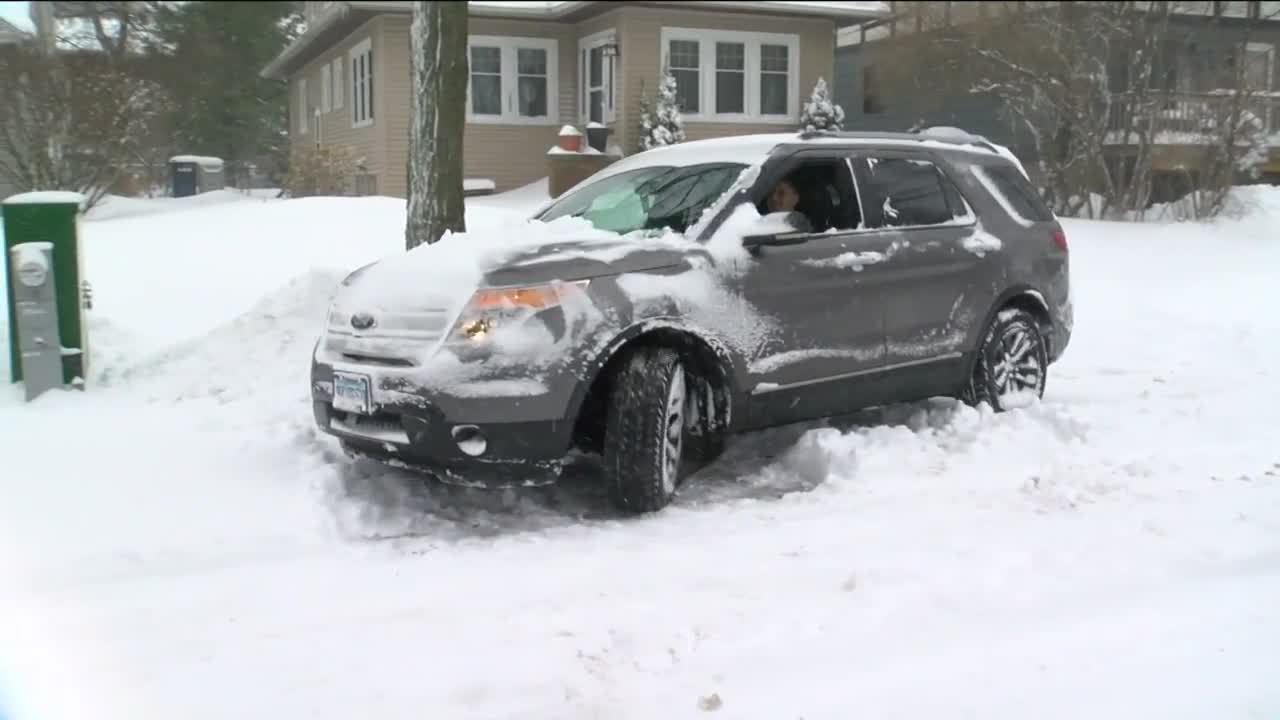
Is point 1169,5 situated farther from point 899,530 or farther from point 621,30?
point 899,530

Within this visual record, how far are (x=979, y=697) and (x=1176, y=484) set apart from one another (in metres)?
2.67

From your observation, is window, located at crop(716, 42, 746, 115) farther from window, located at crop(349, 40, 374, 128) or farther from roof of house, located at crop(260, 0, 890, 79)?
Result: window, located at crop(349, 40, 374, 128)

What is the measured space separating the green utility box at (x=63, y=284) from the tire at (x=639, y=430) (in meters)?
3.16

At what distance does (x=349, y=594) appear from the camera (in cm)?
391

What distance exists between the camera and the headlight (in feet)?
14.6

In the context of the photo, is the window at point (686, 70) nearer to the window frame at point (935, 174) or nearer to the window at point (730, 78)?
the window at point (730, 78)

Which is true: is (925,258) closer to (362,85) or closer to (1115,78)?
(362,85)

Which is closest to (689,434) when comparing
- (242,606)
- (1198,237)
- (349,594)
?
(349,594)

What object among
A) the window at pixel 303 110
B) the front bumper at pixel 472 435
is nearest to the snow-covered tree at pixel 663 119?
the front bumper at pixel 472 435

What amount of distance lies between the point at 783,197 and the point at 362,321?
2202mm

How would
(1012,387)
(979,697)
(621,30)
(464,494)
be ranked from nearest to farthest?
(979,697) → (464,494) → (1012,387) → (621,30)

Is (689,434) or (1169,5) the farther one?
(1169,5)

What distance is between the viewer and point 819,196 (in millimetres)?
5738

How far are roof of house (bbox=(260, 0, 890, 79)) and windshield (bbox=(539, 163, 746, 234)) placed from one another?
0.93m
